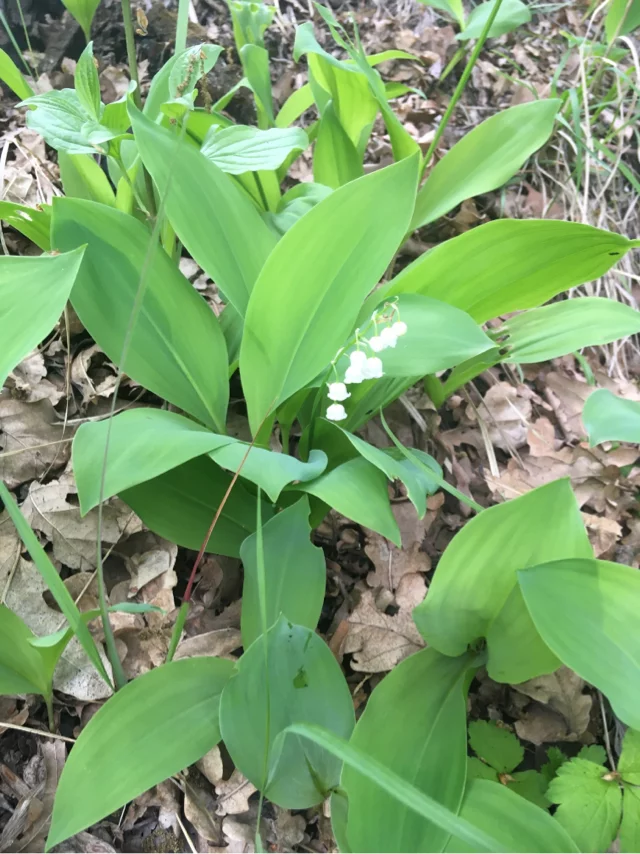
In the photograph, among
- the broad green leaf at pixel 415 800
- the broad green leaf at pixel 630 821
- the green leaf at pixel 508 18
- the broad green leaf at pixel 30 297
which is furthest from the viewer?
the green leaf at pixel 508 18

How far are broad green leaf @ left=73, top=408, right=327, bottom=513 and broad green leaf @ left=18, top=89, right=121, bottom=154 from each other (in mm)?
430

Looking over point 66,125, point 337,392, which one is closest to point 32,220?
point 66,125

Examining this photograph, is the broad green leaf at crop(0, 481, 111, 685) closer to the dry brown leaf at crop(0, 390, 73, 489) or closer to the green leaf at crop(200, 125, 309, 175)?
the dry brown leaf at crop(0, 390, 73, 489)

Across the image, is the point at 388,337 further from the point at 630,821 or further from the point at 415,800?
the point at 630,821

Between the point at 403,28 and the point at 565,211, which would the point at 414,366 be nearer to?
the point at 565,211

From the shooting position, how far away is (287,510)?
0.85 meters

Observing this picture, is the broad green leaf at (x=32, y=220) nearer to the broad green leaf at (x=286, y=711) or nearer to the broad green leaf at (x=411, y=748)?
the broad green leaf at (x=286, y=711)

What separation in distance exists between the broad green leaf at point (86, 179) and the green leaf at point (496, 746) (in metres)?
1.28

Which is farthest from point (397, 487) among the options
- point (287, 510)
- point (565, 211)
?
point (565, 211)

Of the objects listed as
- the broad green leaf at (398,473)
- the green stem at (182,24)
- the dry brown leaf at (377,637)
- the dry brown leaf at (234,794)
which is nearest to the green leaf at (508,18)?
the green stem at (182,24)

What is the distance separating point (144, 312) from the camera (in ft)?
Answer: 3.01

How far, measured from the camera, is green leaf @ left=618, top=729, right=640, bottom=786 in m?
0.81

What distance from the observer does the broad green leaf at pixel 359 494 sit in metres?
0.76

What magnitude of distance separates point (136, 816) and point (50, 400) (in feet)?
2.56
